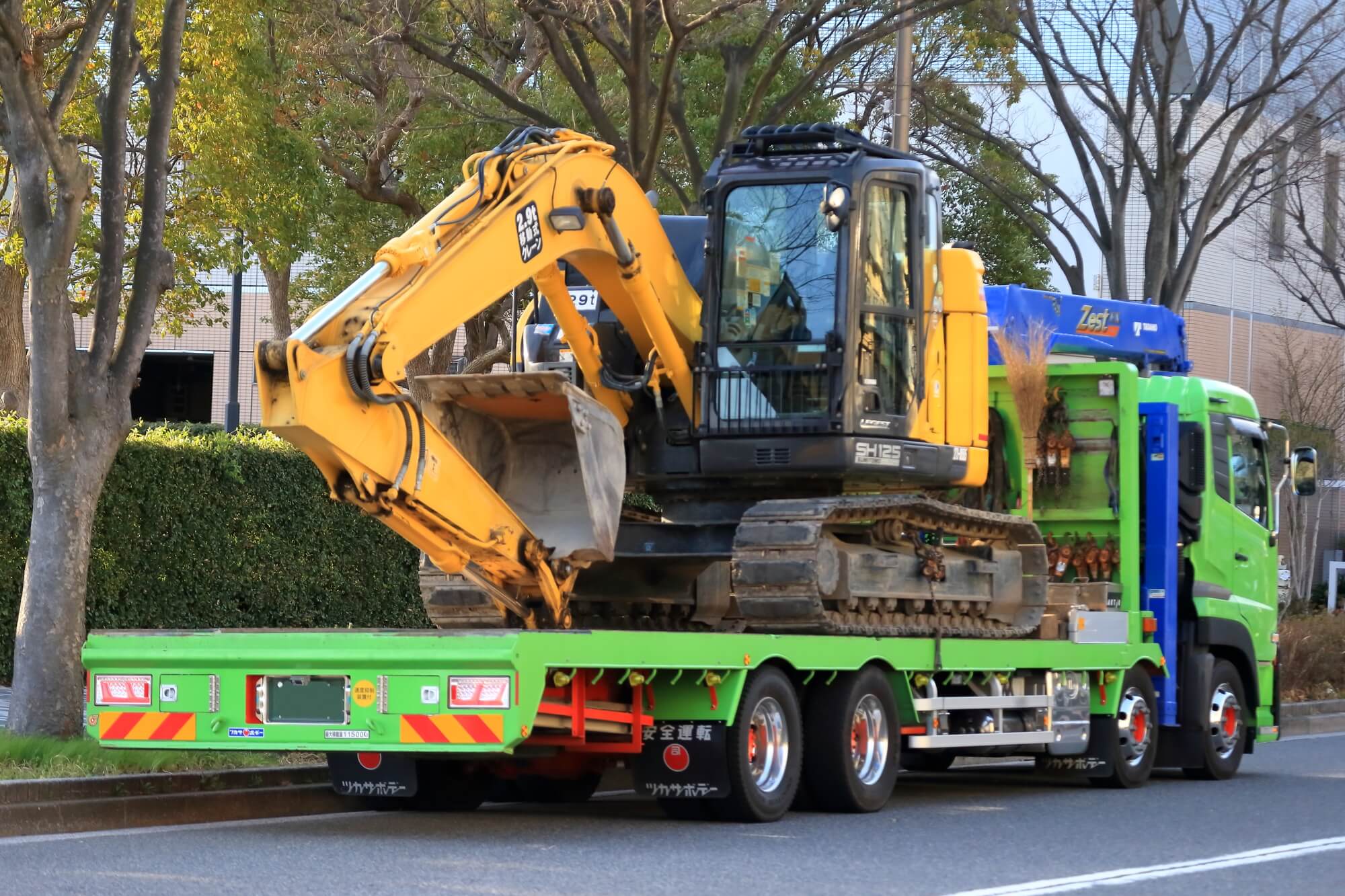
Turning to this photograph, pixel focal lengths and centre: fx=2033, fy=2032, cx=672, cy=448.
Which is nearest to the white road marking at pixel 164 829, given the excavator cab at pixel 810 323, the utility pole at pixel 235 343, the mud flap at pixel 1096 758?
the excavator cab at pixel 810 323

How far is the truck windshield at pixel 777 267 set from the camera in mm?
12328

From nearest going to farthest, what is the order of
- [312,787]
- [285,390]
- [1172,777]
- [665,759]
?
1. [285,390]
2. [665,759]
3. [312,787]
4. [1172,777]

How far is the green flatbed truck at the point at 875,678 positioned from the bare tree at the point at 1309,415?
15.9 meters

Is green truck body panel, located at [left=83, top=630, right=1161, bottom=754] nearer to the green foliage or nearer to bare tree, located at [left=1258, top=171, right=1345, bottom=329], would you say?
the green foliage

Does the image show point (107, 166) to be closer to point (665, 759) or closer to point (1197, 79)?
point (665, 759)

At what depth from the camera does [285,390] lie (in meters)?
9.37

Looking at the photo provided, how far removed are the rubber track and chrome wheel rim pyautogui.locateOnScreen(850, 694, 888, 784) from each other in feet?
1.54

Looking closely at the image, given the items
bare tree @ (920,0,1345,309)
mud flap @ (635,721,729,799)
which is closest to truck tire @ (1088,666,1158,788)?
mud flap @ (635,721,729,799)

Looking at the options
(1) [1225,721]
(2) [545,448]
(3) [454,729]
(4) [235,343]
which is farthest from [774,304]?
(4) [235,343]

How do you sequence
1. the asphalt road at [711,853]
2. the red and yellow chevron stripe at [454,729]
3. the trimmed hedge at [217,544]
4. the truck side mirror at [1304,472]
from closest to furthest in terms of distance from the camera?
1. the asphalt road at [711,853]
2. the red and yellow chevron stripe at [454,729]
3. the truck side mirror at [1304,472]
4. the trimmed hedge at [217,544]

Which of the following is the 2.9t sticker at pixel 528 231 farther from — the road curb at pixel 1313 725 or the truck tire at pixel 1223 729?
the road curb at pixel 1313 725

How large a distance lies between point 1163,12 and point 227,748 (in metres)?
14.7

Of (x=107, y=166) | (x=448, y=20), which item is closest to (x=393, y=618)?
(x=448, y=20)

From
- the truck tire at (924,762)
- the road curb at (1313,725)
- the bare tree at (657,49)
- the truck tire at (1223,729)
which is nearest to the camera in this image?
the truck tire at (1223,729)
